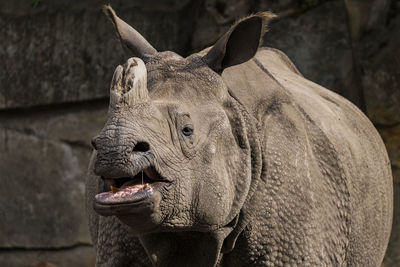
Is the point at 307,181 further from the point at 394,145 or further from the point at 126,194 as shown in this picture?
the point at 394,145

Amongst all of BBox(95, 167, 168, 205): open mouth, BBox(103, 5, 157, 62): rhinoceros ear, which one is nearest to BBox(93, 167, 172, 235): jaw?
BBox(95, 167, 168, 205): open mouth

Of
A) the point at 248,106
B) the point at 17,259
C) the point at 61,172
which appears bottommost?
the point at 17,259

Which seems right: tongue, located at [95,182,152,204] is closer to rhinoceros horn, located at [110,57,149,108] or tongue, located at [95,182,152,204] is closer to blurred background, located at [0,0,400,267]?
Result: rhinoceros horn, located at [110,57,149,108]

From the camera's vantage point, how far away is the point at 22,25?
292 inches

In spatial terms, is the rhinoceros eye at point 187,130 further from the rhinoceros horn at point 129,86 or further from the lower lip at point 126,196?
the lower lip at point 126,196

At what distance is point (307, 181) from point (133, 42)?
39.3 inches

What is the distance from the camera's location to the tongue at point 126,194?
10.9 ft

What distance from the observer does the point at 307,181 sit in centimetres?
420

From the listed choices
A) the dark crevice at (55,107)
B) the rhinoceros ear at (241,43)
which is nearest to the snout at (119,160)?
the rhinoceros ear at (241,43)

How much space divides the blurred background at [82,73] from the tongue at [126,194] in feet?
12.3

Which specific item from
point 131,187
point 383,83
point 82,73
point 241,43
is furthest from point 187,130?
point 82,73

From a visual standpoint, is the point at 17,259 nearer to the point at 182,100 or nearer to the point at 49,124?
the point at 49,124

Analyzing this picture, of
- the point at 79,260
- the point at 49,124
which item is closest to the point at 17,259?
the point at 79,260

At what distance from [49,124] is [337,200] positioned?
3.61m
